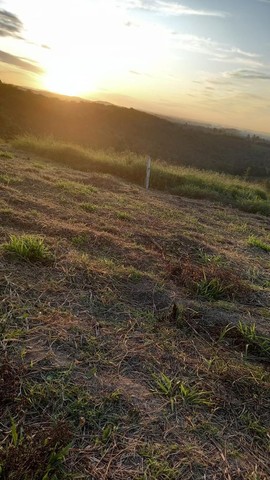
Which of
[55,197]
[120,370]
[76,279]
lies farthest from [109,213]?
[120,370]

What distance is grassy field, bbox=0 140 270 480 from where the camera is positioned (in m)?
1.79

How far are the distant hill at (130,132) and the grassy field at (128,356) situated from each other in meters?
25.5

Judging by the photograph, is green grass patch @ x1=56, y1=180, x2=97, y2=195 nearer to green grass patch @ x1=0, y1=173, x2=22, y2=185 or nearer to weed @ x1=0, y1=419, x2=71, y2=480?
green grass patch @ x1=0, y1=173, x2=22, y2=185

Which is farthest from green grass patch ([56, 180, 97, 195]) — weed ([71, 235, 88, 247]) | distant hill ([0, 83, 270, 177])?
distant hill ([0, 83, 270, 177])

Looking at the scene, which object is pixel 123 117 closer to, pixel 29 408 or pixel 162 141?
pixel 162 141

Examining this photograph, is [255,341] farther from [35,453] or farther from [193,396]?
[35,453]

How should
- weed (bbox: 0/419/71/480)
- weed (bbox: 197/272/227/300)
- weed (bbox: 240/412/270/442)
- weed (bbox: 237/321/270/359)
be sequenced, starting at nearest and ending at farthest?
weed (bbox: 0/419/71/480) < weed (bbox: 240/412/270/442) < weed (bbox: 237/321/270/359) < weed (bbox: 197/272/227/300)

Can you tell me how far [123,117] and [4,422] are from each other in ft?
202

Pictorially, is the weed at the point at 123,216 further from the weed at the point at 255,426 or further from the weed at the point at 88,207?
the weed at the point at 255,426

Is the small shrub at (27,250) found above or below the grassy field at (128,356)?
above

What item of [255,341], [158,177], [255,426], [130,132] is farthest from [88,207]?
[130,132]

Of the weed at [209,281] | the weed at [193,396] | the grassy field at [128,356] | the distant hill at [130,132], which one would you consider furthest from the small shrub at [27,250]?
the distant hill at [130,132]

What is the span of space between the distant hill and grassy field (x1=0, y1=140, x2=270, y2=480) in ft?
83.8

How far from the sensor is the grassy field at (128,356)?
70.6 inches
